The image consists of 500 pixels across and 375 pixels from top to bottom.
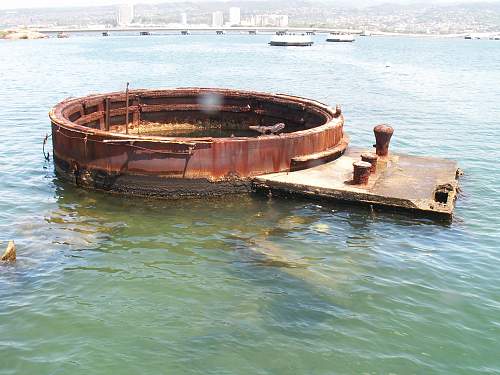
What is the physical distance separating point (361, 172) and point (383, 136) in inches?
131

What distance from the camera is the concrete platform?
12773 mm

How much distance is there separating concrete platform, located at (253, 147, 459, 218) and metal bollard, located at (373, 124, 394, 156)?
769mm

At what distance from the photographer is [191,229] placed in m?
12.4

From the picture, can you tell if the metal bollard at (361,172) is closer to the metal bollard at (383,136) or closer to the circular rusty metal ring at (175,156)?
the circular rusty metal ring at (175,156)

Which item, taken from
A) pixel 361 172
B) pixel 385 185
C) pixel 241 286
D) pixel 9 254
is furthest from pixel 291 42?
pixel 241 286

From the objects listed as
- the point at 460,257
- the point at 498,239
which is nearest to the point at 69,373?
the point at 460,257

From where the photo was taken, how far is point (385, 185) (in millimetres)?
13766

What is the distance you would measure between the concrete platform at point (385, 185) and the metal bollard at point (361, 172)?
141mm

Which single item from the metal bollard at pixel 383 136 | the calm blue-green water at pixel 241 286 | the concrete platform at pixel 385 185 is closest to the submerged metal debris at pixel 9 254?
the calm blue-green water at pixel 241 286

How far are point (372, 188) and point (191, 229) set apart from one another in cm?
497

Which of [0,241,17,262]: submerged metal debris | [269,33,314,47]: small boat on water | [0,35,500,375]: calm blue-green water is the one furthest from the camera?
[269,33,314,47]: small boat on water

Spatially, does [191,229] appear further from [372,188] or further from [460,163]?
[460,163]

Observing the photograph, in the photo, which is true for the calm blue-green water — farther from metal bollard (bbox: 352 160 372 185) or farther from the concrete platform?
metal bollard (bbox: 352 160 372 185)

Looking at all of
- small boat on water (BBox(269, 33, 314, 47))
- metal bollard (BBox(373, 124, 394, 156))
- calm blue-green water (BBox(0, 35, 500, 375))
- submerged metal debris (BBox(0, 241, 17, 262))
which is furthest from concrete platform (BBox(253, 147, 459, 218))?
small boat on water (BBox(269, 33, 314, 47))
